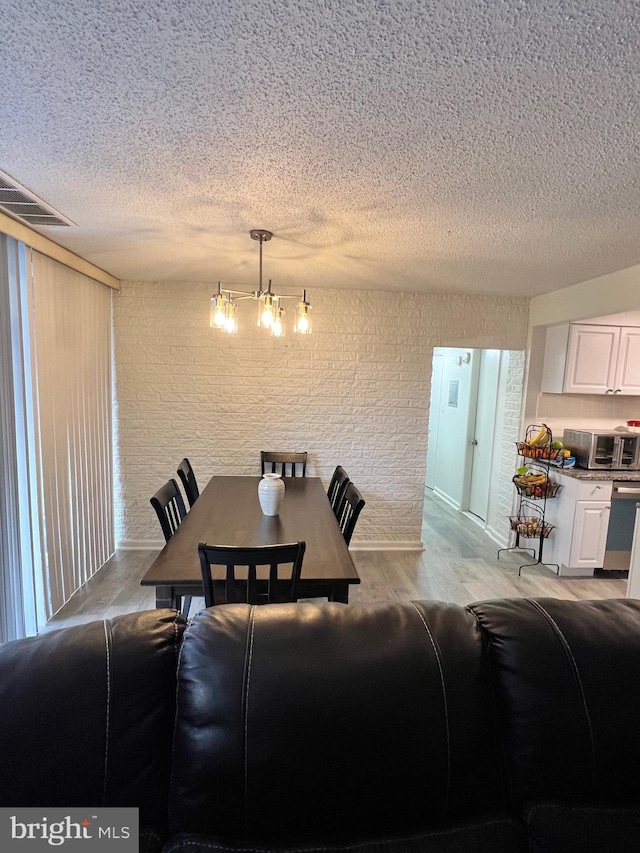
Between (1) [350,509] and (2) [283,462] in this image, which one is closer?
(1) [350,509]

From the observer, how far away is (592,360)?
11.9 ft

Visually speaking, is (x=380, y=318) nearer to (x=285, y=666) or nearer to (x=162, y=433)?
(x=162, y=433)

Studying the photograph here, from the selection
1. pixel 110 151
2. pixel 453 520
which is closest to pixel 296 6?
pixel 110 151

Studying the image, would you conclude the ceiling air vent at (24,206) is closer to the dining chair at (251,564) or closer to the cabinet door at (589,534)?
the dining chair at (251,564)

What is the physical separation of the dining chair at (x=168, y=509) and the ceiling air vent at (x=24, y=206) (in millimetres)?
1486

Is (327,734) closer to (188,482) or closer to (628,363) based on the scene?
(188,482)

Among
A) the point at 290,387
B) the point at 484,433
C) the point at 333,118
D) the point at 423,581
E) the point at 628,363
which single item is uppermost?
the point at 333,118

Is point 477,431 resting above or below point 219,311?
below

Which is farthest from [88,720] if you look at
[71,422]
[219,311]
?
[71,422]

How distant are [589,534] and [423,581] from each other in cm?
142

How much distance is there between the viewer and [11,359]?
2242mm

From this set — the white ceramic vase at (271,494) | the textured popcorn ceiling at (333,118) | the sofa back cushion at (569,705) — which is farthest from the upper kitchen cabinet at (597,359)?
the sofa back cushion at (569,705)

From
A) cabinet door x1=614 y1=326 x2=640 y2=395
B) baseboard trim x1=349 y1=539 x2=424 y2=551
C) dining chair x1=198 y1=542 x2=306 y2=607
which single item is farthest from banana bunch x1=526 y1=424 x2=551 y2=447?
dining chair x1=198 y1=542 x2=306 y2=607

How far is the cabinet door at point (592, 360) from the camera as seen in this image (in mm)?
3607
